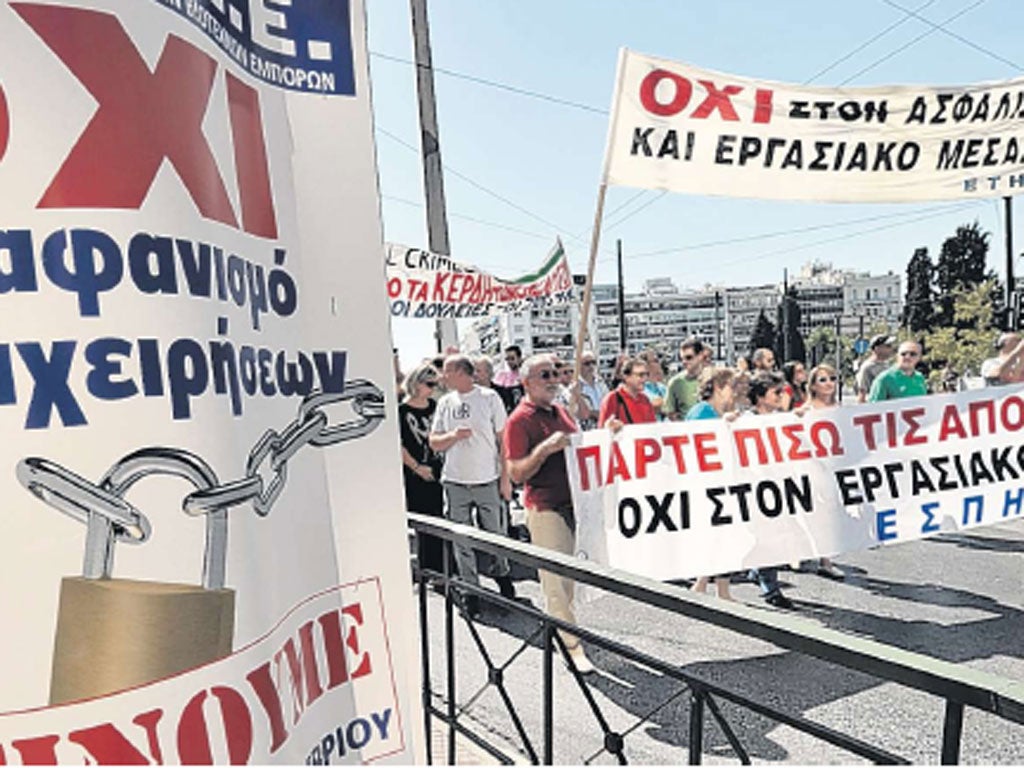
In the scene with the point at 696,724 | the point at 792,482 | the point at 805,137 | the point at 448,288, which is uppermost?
the point at 805,137

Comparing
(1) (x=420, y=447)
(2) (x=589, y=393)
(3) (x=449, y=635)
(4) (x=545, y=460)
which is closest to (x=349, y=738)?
(3) (x=449, y=635)

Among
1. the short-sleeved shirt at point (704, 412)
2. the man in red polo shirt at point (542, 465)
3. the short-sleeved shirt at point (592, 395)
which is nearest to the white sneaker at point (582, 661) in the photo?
the man in red polo shirt at point (542, 465)

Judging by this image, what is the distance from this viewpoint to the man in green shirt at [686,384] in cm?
682

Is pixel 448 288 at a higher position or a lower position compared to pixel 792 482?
higher

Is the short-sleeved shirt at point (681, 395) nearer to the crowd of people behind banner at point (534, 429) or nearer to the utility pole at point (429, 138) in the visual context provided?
the crowd of people behind banner at point (534, 429)

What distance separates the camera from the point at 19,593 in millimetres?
869

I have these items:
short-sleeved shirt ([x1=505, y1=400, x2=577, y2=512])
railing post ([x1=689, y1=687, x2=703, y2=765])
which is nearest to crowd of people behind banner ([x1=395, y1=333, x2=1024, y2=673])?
short-sleeved shirt ([x1=505, y1=400, x2=577, y2=512])

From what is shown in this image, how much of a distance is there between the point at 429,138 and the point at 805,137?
18.5 feet

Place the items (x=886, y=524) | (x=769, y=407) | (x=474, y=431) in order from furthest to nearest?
(x=769, y=407) < (x=474, y=431) < (x=886, y=524)

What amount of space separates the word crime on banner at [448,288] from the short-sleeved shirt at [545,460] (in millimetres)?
4626

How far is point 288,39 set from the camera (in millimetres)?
1315

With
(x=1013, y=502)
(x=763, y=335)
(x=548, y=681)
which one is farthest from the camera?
(x=763, y=335)

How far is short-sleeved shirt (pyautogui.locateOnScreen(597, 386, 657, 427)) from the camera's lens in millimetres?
5008

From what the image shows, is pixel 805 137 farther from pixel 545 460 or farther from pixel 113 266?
pixel 113 266
